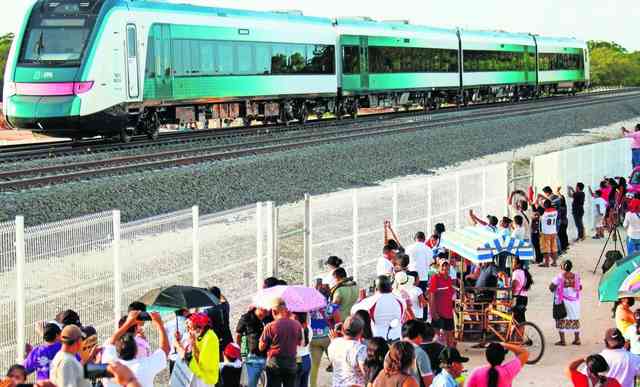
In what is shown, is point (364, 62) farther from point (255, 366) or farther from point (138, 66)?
point (255, 366)

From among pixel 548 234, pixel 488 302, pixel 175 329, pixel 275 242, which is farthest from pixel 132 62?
pixel 175 329

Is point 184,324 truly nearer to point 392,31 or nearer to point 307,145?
point 307,145

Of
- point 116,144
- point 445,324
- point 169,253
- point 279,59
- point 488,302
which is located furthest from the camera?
point 279,59

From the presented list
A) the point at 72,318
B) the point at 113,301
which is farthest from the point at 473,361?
the point at 72,318

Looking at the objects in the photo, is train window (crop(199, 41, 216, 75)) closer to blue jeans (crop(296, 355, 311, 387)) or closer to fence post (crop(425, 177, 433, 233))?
fence post (crop(425, 177, 433, 233))

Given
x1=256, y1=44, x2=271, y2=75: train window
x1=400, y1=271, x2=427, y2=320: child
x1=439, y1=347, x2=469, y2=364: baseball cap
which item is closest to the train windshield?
x1=256, y1=44, x2=271, y2=75: train window

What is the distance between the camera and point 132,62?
94.9ft

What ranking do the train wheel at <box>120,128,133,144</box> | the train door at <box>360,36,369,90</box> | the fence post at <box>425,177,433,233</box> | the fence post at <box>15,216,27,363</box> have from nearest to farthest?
the fence post at <box>15,216,27,363</box> < the fence post at <box>425,177,433,233</box> < the train wheel at <box>120,128,133,144</box> < the train door at <box>360,36,369,90</box>

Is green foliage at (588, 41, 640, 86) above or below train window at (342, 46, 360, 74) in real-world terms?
below

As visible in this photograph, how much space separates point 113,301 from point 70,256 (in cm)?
64

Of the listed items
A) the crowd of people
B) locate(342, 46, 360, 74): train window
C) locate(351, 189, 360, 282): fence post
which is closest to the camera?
the crowd of people

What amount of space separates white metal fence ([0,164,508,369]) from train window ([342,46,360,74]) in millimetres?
26253

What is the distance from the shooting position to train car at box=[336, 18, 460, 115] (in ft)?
148

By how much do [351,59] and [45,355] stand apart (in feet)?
121
